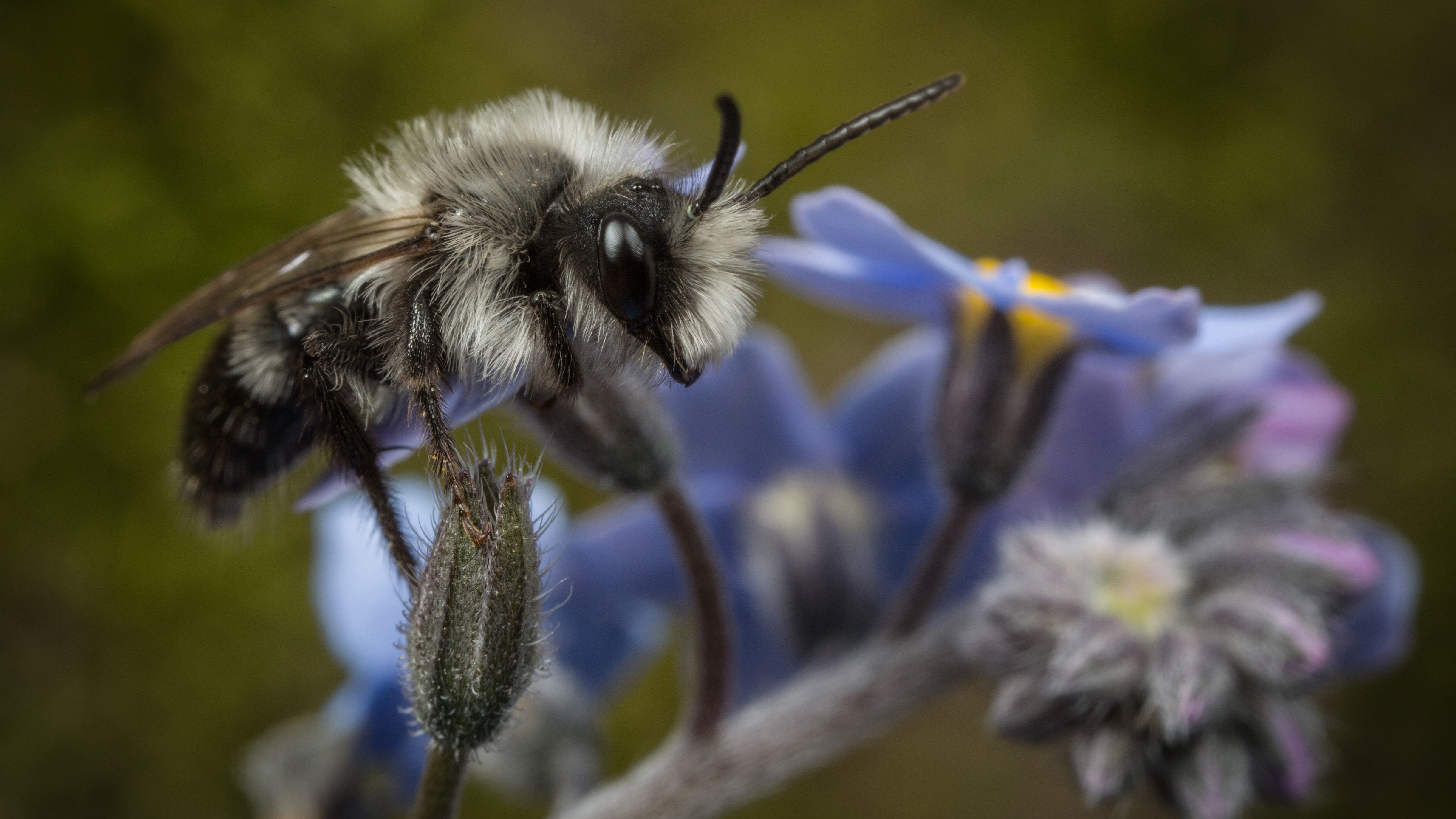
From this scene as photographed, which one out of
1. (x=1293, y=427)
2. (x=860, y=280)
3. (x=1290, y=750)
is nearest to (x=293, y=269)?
(x=860, y=280)

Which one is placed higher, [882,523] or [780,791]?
[882,523]

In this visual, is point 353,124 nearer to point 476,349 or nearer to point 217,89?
point 217,89

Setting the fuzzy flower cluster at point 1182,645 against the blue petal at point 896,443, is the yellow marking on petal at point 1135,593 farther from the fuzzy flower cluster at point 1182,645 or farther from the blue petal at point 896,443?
the blue petal at point 896,443

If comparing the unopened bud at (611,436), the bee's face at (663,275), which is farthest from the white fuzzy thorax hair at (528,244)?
the unopened bud at (611,436)

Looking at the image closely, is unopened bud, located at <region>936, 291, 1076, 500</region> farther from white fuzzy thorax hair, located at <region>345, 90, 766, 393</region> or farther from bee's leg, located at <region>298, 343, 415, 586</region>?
bee's leg, located at <region>298, 343, 415, 586</region>

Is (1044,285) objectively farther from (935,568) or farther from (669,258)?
(669,258)

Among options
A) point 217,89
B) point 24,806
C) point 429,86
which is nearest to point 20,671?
point 24,806

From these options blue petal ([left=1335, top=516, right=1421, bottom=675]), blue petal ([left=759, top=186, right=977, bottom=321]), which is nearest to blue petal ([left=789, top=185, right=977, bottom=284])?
blue petal ([left=759, top=186, right=977, bottom=321])
